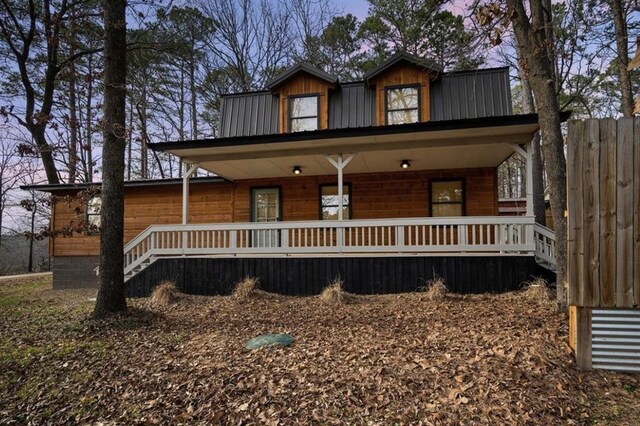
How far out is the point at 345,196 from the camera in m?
11.1

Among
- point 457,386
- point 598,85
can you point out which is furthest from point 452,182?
point 598,85

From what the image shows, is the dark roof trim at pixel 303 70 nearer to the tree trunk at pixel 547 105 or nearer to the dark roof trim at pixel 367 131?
the dark roof trim at pixel 367 131

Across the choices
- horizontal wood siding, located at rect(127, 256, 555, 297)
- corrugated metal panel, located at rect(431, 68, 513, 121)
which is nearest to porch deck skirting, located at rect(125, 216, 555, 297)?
horizontal wood siding, located at rect(127, 256, 555, 297)

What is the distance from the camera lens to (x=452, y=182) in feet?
34.1

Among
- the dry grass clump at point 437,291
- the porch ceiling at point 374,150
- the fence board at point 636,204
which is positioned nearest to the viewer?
the fence board at point 636,204

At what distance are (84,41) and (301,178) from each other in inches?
449

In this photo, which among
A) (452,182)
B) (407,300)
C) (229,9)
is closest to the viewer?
(407,300)

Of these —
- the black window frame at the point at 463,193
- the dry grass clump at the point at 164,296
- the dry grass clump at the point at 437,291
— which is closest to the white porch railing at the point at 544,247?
the dry grass clump at the point at 437,291

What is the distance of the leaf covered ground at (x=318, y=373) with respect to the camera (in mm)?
3053

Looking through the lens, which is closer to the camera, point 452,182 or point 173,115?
point 452,182

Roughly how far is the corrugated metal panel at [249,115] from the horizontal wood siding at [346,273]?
461cm

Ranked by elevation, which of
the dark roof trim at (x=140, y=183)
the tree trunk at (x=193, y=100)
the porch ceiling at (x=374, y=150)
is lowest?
the dark roof trim at (x=140, y=183)

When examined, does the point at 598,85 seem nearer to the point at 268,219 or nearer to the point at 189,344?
the point at 268,219

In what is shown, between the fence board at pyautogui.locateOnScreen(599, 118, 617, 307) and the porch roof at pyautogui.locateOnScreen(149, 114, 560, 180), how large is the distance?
3.87m
